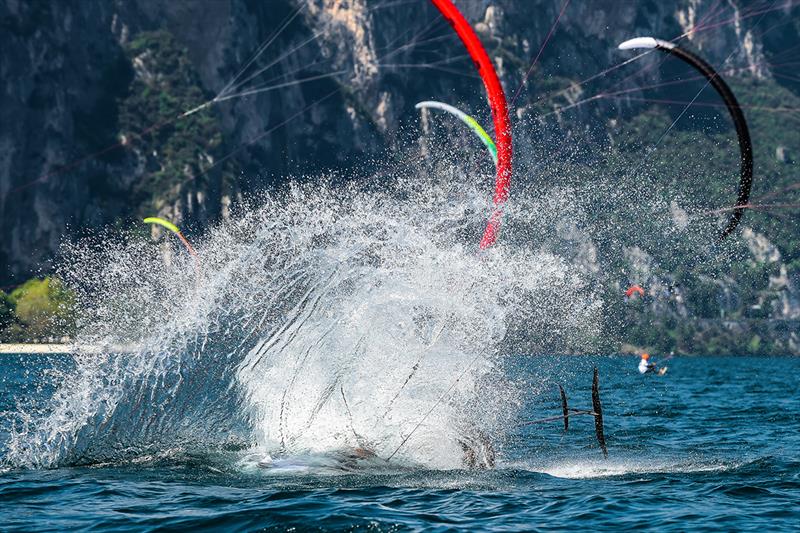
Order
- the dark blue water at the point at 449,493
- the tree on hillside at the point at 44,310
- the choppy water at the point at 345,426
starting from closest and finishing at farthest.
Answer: the dark blue water at the point at 449,493, the choppy water at the point at 345,426, the tree on hillside at the point at 44,310

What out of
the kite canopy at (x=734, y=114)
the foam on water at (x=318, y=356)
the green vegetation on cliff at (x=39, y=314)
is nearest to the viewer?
the foam on water at (x=318, y=356)

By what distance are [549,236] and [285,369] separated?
135 meters

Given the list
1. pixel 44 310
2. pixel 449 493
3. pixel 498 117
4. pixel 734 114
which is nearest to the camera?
pixel 449 493

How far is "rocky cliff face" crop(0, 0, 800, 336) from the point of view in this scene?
5566 inches

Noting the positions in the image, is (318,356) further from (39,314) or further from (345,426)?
(39,314)

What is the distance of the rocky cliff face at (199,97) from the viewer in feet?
464

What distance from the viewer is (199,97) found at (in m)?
166

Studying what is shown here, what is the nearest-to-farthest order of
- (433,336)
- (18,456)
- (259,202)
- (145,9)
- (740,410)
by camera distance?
(18,456)
(433,336)
(740,410)
(259,202)
(145,9)

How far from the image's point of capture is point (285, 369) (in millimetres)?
21281

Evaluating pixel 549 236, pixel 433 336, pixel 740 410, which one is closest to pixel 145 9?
pixel 549 236

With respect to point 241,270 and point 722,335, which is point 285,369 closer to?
point 241,270

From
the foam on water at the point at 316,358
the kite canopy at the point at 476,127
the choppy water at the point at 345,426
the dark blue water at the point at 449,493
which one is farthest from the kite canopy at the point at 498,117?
the dark blue water at the point at 449,493

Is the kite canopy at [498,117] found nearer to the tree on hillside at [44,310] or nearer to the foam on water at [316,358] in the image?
the foam on water at [316,358]

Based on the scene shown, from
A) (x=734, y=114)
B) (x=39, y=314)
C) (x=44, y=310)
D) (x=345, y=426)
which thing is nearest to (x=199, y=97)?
(x=44, y=310)
